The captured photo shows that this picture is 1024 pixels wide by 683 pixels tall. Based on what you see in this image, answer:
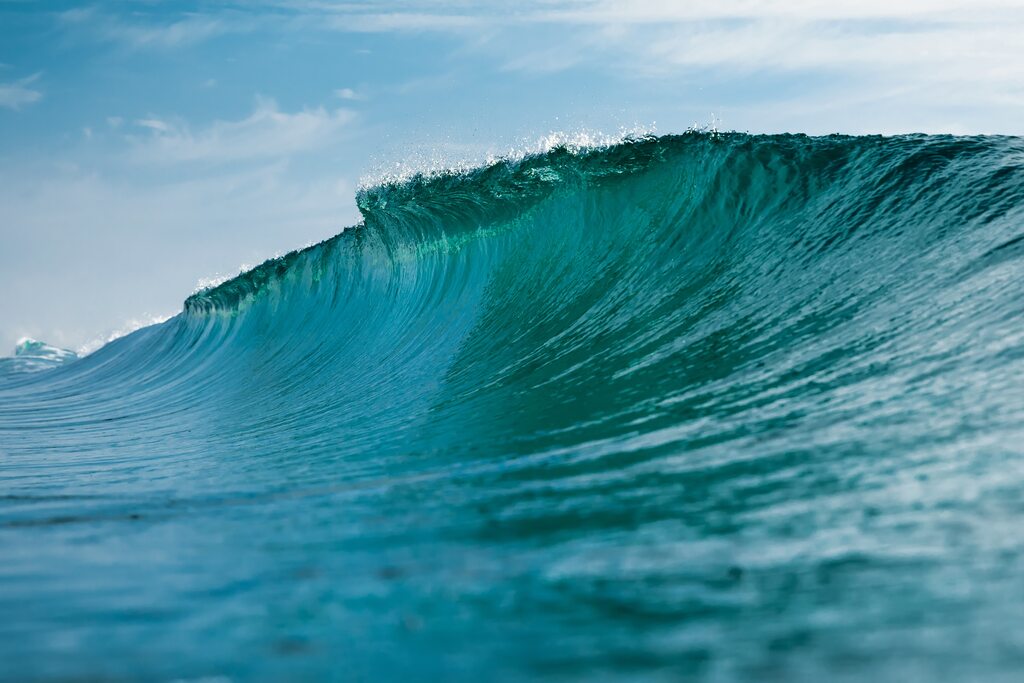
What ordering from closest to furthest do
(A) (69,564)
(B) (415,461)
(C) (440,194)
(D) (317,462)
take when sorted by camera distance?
(A) (69,564) < (B) (415,461) < (D) (317,462) < (C) (440,194)

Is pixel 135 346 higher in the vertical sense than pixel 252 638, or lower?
higher

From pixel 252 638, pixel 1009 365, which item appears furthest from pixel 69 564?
pixel 1009 365

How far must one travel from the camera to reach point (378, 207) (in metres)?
11.5

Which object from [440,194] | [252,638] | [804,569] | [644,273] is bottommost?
[804,569]

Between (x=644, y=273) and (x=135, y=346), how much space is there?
15.3 meters

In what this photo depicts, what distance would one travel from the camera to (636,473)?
2.81m

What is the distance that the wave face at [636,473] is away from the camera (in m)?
1.65

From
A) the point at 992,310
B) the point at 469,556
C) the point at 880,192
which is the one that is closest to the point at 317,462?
the point at 469,556

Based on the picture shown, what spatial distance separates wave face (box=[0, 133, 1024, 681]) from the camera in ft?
5.41

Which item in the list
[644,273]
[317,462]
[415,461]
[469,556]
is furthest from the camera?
[644,273]

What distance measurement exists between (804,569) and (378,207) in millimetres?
10225

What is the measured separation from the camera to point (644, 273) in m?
6.59

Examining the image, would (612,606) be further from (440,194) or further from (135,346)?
(135,346)

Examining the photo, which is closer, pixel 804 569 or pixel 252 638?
pixel 252 638
